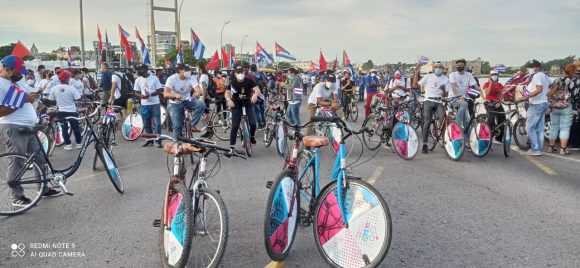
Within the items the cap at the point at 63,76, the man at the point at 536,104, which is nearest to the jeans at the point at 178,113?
the cap at the point at 63,76

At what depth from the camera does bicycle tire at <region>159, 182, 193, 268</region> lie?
124 inches

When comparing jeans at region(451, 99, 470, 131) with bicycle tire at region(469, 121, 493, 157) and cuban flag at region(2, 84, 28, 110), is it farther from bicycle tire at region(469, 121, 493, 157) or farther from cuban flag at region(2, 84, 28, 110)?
cuban flag at region(2, 84, 28, 110)

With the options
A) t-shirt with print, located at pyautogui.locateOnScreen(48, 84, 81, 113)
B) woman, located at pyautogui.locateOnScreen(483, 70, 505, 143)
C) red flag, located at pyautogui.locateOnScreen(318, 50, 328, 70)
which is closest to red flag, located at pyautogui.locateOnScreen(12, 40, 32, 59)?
t-shirt with print, located at pyautogui.locateOnScreen(48, 84, 81, 113)

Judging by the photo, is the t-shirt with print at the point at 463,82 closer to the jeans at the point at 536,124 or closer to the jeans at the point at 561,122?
the jeans at the point at 536,124

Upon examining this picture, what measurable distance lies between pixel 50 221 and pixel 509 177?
6.82 metres

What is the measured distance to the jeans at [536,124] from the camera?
846cm

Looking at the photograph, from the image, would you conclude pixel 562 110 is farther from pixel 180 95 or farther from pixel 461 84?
pixel 180 95

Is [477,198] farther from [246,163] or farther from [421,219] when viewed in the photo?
[246,163]

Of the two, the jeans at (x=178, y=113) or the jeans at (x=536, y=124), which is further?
the jeans at (x=178, y=113)

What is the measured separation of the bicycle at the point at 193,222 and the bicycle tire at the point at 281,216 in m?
0.39

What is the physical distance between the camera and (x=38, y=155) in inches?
211

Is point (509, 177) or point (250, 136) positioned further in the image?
point (250, 136)

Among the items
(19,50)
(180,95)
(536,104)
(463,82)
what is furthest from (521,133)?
(19,50)

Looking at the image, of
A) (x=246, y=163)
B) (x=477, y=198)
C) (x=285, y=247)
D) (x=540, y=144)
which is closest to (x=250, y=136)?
(x=246, y=163)
